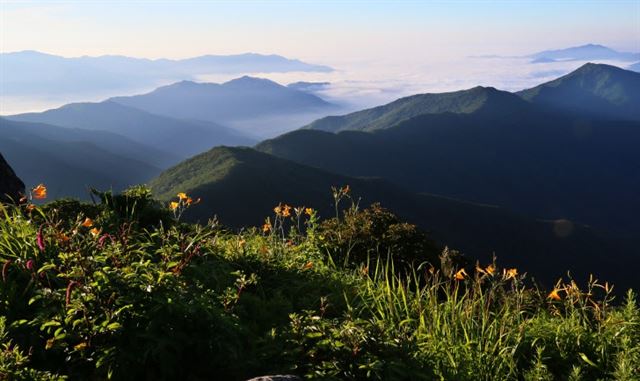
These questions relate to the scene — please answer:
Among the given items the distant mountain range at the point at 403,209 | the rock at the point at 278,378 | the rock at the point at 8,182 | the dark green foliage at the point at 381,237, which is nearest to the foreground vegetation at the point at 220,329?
the rock at the point at 278,378

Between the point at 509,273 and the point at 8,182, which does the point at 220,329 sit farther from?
the point at 8,182

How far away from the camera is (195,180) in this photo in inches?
5733

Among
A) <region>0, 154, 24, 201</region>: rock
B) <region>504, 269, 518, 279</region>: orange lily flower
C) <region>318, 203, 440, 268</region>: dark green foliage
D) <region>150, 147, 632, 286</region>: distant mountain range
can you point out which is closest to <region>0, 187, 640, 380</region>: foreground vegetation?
<region>504, 269, 518, 279</region>: orange lily flower

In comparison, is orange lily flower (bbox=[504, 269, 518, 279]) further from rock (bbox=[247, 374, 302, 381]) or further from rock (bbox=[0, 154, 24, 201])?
rock (bbox=[0, 154, 24, 201])

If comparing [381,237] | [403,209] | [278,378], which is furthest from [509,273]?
[403,209]

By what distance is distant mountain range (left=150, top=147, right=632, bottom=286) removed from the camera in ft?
447

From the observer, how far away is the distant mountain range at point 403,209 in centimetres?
13612

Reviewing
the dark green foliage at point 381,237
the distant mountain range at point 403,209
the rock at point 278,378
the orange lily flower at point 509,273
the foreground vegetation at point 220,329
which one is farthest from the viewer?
the distant mountain range at point 403,209

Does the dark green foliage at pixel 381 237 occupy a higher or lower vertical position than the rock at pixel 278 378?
lower

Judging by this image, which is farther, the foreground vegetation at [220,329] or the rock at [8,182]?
the rock at [8,182]

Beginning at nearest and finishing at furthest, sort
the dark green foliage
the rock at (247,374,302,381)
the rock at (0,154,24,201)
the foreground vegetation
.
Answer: the rock at (247,374,302,381), the foreground vegetation, the dark green foliage, the rock at (0,154,24,201)

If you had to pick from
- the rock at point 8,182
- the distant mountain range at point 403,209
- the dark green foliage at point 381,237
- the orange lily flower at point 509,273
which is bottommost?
the distant mountain range at point 403,209

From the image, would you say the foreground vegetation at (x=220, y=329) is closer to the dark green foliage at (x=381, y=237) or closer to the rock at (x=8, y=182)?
the dark green foliage at (x=381, y=237)

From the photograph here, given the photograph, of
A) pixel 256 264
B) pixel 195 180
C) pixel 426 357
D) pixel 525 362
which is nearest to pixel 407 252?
pixel 256 264
